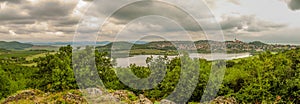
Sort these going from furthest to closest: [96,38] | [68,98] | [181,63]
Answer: [181,63] < [68,98] < [96,38]

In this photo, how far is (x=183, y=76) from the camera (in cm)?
2798

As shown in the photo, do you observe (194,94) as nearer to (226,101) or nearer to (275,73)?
(226,101)

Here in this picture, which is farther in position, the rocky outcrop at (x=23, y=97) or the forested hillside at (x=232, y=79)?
the forested hillside at (x=232, y=79)

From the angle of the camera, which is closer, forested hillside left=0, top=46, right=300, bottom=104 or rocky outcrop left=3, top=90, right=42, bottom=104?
rocky outcrop left=3, top=90, right=42, bottom=104

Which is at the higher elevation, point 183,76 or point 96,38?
point 96,38

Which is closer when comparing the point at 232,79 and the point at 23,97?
the point at 23,97

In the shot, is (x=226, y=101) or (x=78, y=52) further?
(x=78, y=52)

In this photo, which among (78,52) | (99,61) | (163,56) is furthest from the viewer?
(99,61)

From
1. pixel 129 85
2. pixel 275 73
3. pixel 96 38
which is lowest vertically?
pixel 129 85

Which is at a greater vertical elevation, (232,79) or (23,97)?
(232,79)

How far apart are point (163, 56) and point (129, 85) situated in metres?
5.32

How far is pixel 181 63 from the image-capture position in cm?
3053

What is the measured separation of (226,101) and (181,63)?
24.7ft

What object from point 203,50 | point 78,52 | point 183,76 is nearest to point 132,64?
point 78,52
